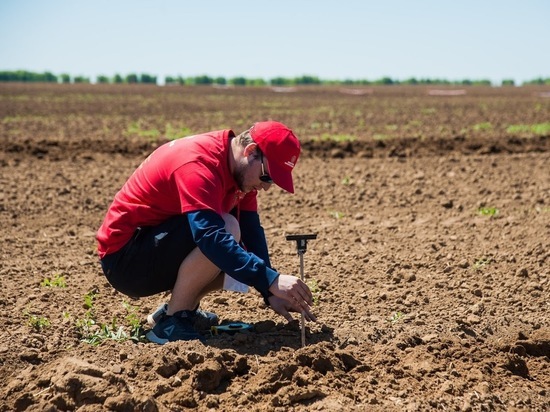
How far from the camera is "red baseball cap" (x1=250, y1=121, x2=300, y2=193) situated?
4.21 metres

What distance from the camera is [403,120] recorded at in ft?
73.6

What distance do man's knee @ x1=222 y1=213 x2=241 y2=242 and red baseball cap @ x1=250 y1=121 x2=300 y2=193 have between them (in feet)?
1.54

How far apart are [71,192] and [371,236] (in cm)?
425

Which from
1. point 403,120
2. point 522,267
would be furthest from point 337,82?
point 522,267

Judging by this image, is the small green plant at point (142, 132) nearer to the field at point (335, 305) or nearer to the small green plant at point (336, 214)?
the field at point (335, 305)

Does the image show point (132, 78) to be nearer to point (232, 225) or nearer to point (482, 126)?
point (482, 126)

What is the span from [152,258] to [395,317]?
65.3 inches

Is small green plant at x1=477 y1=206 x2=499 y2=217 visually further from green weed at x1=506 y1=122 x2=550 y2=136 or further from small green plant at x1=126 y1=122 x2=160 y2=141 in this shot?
small green plant at x1=126 y1=122 x2=160 y2=141

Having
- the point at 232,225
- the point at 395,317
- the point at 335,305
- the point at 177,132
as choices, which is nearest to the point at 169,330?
the point at 232,225

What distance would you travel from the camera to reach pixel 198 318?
500 cm

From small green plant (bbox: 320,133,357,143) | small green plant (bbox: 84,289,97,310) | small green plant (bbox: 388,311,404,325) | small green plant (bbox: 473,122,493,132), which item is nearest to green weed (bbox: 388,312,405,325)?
small green plant (bbox: 388,311,404,325)

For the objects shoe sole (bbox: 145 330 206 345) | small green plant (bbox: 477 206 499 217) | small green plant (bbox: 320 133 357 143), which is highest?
shoe sole (bbox: 145 330 206 345)

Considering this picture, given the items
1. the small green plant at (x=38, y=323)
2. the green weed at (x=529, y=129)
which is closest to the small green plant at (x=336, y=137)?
the green weed at (x=529, y=129)

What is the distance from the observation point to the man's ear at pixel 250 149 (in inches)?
167
